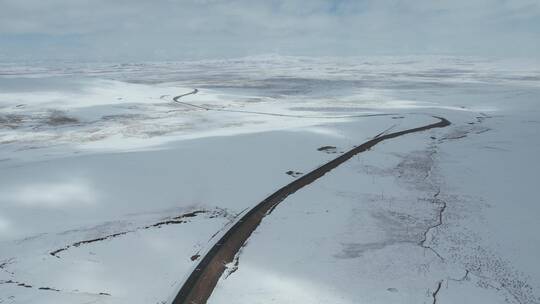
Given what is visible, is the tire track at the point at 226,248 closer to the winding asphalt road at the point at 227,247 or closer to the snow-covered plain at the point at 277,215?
the winding asphalt road at the point at 227,247

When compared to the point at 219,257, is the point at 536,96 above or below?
above

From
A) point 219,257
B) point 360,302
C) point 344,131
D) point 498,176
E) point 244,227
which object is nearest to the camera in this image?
point 360,302

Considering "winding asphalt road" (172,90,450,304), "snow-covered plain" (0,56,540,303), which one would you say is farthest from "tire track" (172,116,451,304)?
"snow-covered plain" (0,56,540,303)

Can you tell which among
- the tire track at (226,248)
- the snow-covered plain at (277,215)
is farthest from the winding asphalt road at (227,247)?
the snow-covered plain at (277,215)

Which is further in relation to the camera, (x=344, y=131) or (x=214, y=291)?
(x=344, y=131)

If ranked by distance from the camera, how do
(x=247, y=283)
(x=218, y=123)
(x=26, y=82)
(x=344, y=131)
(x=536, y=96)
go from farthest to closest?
(x=26, y=82) < (x=536, y=96) < (x=218, y=123) < (x=344, y=131) < (x=247, y=283)

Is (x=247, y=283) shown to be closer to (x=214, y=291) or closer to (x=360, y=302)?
(x=214, y=291)

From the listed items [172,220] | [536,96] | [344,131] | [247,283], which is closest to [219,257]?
[247,283]

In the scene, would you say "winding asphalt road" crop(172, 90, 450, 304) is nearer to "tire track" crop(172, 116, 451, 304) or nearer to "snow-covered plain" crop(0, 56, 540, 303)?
"tire track" crop(172, 116, 451, 304)

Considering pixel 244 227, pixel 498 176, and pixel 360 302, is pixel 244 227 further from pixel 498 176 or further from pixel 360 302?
pixel 498 176
